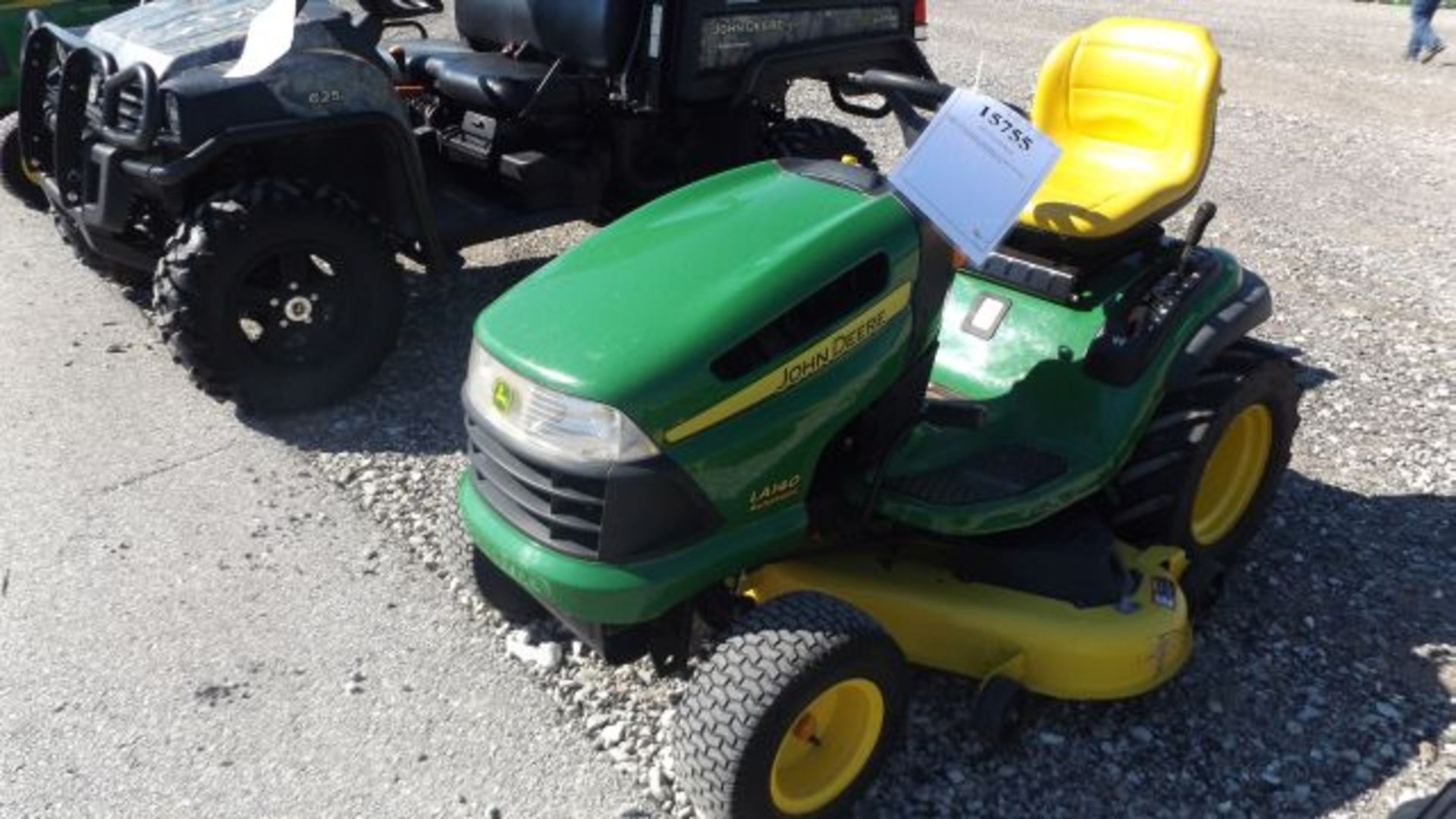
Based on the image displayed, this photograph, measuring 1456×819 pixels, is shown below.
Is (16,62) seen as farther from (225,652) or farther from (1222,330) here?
(1222,330)

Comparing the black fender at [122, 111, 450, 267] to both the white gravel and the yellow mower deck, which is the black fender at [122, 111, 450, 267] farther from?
the yellow mower deck


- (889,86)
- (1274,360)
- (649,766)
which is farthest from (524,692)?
(1274,360)

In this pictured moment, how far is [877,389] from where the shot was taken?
2490 mm

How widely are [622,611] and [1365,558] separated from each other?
2213 millimetres

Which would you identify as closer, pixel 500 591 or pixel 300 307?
pixel 500 591

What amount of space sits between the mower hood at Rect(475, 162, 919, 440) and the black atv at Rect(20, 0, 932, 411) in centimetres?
155

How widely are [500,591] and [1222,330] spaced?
6.07 ft

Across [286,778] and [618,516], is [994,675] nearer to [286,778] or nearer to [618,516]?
[618,516]

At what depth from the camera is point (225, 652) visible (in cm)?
300

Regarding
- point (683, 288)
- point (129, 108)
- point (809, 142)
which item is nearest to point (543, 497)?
point (683, 288)

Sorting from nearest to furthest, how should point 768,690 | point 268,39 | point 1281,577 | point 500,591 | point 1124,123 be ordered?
point 768,690 → point 500,591 → point 1281,577 → point 1124,123 → point 268,39

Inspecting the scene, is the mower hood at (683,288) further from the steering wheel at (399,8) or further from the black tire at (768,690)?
the steering wheel at (399,8)

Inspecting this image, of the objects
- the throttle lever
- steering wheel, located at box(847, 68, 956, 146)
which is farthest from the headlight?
the throttle lever

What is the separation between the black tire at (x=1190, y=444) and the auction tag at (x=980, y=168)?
3.02ft
